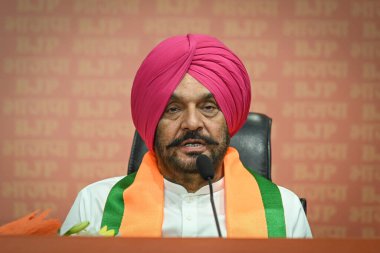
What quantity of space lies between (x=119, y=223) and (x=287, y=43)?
2.01 m

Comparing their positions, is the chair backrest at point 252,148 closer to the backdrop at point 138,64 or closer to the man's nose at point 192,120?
the man's nose at point 192,120

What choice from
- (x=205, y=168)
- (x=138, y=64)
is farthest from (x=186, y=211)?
(x=138, y=64)

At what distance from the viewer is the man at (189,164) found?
4.78 feet

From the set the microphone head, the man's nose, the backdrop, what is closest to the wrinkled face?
the man's nose

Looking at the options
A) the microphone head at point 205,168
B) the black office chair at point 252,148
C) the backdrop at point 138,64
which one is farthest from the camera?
the backdrop at point 138,64

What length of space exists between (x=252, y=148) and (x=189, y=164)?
42 centimetres

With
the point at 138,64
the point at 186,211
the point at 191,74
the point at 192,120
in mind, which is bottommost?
the point at 186,211

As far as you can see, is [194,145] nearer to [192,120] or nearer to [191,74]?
[192,120]

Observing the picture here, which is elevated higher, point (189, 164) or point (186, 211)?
point (189, 164)

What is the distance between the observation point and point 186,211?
1.49 m

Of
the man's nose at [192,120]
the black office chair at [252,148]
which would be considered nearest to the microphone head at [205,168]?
the man's nose at [192,120]

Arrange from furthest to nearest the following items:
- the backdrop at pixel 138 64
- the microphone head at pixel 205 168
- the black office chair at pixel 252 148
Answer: the backdrop at pixel 138 64 → the black office chair at pixel 252 148 → the microphone head at pixel 205 168

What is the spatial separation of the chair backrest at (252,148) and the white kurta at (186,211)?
19cm

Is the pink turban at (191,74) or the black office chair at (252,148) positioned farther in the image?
the black office chair at (252,148)
